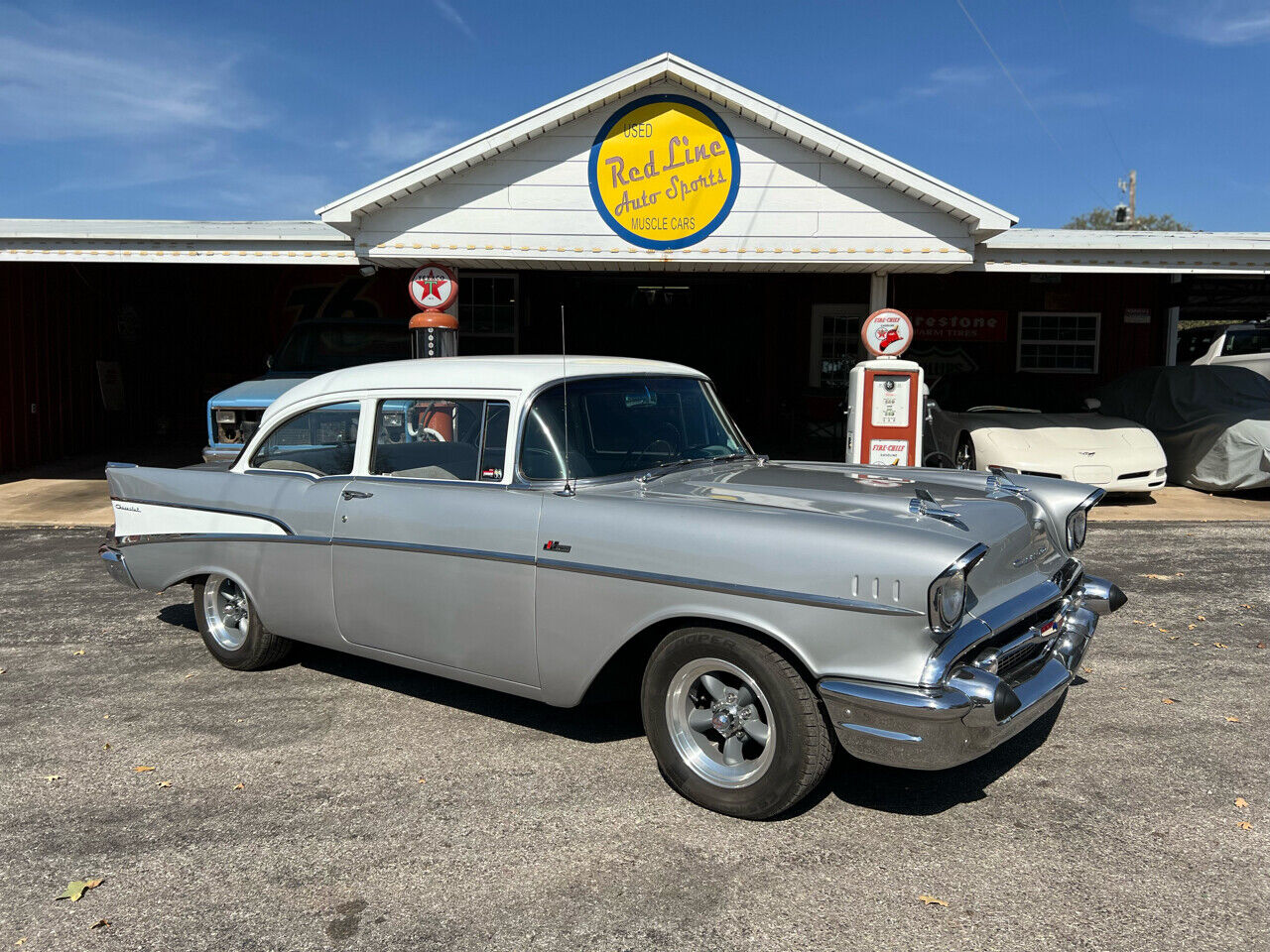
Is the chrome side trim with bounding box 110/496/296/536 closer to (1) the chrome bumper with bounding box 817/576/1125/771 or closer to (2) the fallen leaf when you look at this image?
(2) the fallen leaf

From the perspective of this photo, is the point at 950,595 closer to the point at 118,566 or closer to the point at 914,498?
the point at 914,498

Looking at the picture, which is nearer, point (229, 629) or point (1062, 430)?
point (229, 629)

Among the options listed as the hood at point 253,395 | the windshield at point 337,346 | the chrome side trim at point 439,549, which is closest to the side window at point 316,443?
the chrome side trim at point 439,549

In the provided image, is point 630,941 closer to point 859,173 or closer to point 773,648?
point 773,648

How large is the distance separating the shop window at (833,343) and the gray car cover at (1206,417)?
461 centimetres

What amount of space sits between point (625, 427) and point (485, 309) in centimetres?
1213

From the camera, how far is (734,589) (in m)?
3.33

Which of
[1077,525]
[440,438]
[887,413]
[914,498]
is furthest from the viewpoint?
[887,413]

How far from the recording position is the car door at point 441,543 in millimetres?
3873

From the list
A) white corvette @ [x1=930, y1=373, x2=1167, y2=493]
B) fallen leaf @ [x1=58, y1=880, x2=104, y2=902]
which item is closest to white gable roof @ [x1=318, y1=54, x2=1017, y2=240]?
white corvette @ [x1=930, y1=373, x2=1167, y2=493]

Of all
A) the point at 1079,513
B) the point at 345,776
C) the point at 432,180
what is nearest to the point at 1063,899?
the point at 1079,513

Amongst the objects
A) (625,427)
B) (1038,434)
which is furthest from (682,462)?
(1038,434)

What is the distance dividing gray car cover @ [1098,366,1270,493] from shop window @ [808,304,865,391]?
461 cm

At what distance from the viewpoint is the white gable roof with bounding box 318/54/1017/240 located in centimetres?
975
